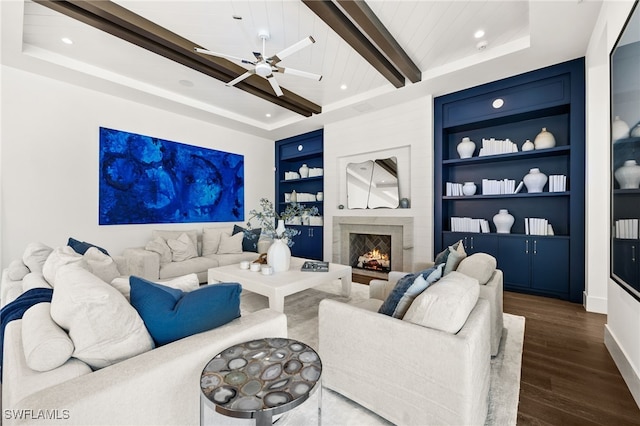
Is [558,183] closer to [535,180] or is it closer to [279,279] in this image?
[535,180]

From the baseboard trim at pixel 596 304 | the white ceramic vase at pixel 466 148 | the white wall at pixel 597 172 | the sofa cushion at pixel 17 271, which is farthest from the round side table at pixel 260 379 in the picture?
the white ceramic vase at pixel 466 148

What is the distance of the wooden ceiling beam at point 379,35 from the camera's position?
230 cm

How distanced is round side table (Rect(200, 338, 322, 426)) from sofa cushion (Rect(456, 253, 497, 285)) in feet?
4.88

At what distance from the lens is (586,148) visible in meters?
3.02

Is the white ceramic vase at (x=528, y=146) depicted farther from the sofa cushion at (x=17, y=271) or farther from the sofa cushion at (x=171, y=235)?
the sofa cushion at (x=17, y=271)

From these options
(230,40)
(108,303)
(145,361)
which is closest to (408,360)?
(145,361)

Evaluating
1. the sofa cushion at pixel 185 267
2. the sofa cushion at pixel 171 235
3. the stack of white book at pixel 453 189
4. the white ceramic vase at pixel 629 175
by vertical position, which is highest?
the stack of white book at pixel 453 189

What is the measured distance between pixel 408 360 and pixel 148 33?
3519 mm

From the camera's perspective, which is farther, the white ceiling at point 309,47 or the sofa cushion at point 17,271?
the white ceiling at point 309,47

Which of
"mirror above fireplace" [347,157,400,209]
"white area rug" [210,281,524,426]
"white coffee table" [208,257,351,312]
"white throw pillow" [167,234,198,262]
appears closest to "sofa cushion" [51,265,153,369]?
"white area rug" [210,281,524,426]

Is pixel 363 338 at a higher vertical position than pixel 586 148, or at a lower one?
lower

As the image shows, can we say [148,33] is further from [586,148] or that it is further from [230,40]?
[586,148]

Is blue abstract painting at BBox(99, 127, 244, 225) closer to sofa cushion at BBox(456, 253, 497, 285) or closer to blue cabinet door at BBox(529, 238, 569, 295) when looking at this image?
sofa cushion at BBox(456, 253, 497, 285)

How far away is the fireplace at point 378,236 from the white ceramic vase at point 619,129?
252 cm
